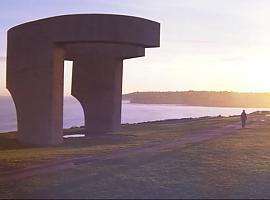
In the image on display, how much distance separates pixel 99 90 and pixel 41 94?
8.87 metres

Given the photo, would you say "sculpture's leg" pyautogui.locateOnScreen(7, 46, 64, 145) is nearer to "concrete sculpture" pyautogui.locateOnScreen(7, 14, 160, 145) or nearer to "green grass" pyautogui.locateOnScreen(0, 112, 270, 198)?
"concrete sculpture" pyautogui.locateOnScreen(7, 14, 160, 145)

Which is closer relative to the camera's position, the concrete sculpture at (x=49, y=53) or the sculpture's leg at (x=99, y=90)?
the concrete sculpture at (x=49, y=53)

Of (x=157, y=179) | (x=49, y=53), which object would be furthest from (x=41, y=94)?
(x=157, y=179)

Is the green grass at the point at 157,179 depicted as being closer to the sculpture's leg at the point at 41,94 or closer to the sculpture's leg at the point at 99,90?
the sculpture's leg at the point at 41,94

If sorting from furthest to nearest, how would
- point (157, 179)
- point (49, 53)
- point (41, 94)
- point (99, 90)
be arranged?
1. point (99, 90)
2. point (41, 94)
3. point (49, 53)
4. point (157, 179)

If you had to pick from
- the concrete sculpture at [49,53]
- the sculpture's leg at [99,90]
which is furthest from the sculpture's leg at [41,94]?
the sculpture's leg at [99,90]

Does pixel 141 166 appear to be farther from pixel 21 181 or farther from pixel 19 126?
pixel 19 126

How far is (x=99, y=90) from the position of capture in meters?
32.5

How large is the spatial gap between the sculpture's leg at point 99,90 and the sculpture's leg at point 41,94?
7.48 m

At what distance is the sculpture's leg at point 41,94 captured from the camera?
934 inches

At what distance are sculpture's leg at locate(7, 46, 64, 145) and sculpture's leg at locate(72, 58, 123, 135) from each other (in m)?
7.48

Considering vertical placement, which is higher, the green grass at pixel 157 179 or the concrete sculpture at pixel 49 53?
the concrete sculpture at pixel 49 53

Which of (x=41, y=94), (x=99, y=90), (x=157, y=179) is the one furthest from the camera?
(x=99, y=90)

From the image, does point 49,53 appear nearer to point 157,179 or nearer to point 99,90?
point 99,90
